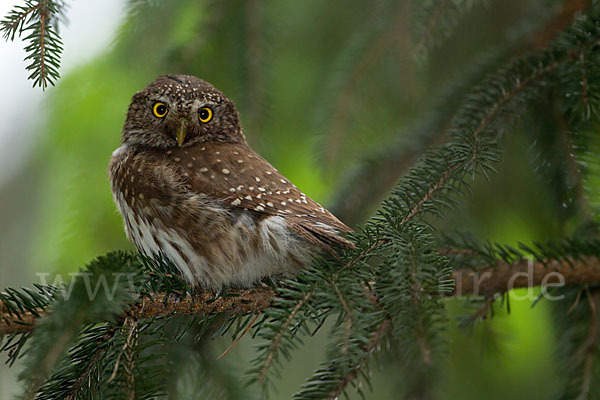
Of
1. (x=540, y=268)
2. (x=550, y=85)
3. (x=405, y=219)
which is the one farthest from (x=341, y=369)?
(x=550, y=85)

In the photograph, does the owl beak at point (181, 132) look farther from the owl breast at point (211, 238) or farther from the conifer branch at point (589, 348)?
the conifer branch at point (589, 348)

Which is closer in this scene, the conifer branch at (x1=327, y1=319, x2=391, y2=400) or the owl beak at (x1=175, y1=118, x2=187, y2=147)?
the conifer branch at (x1=327, y1=319, x2=391, y2=400)

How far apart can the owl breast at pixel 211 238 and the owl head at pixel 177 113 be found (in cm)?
44

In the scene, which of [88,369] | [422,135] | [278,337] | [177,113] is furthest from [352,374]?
[177,113]

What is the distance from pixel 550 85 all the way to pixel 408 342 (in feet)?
4.86

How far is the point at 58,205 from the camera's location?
10.9 feet

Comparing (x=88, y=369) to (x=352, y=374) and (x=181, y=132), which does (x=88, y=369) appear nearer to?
(x=352, y=374)

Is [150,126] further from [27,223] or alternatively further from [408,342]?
[408,342]

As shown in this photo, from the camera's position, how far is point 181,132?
3.09 m

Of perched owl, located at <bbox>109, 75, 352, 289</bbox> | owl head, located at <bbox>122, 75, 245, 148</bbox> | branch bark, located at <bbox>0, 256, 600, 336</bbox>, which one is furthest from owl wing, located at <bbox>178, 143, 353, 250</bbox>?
branch bark, located at <bbox>0, 256, 600, 336</bbox>

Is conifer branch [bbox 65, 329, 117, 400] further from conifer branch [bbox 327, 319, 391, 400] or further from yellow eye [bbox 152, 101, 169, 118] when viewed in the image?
yellow eye [bbox 152, 101, 169, 118]

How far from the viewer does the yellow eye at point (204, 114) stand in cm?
322

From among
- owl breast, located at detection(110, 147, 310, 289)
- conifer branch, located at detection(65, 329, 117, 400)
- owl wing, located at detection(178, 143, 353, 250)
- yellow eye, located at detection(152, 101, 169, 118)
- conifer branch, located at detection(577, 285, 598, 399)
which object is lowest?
conifer branch, located at detection(65, 329, 117, 400)

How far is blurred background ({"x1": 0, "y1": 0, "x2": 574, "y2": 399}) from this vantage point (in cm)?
297
